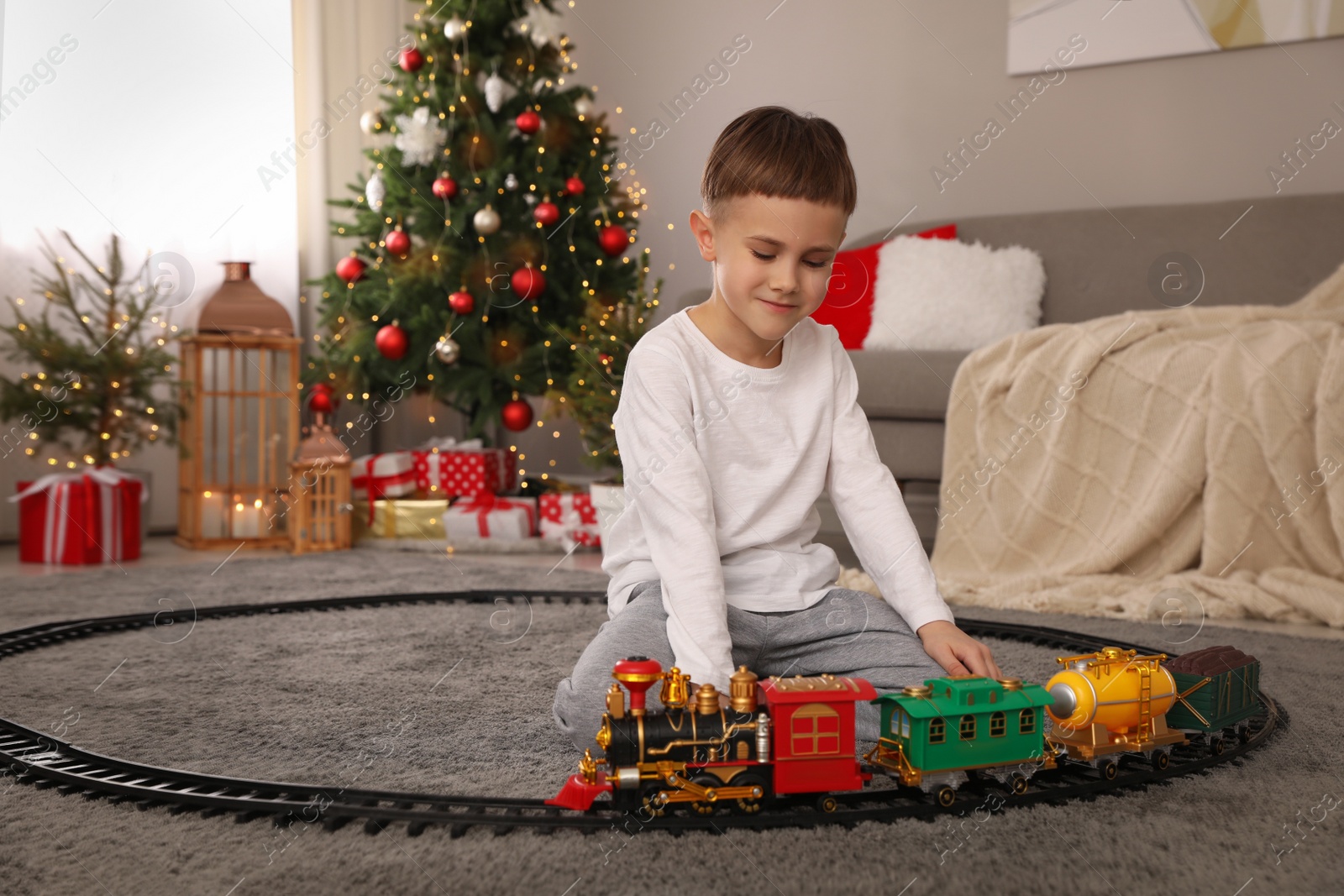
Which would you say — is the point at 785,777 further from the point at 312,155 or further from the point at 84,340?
the point at 312,155

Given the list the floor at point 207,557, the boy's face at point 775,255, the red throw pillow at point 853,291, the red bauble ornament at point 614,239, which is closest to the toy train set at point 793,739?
the boy's face at point 775,255

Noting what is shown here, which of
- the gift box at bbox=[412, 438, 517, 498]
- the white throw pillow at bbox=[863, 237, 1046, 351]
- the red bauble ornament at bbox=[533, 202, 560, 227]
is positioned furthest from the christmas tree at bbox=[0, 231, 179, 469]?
the white throw pillow at bbox=[863, 237, 1046, 351]

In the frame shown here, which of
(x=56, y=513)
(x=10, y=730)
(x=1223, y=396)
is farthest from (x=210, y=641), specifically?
(x=1223, y=396)

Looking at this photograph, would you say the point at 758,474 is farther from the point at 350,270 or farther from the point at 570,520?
the point at 350,270

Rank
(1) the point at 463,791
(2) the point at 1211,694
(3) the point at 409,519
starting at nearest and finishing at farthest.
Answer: (1) the point at 463,791, (2) the point at 1211,694, (3) the point at 409,519

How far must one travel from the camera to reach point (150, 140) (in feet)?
13.4

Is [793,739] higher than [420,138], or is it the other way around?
[420,138]

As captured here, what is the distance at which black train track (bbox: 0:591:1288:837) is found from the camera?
1.07 metres

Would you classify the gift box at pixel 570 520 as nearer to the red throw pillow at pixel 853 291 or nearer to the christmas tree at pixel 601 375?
the christmas tree at pixel 601 375

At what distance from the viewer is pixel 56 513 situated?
3.40 metres

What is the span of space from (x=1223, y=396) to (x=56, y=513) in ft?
10.9

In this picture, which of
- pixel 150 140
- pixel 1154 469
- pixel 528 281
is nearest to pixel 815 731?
pixel 1154 469

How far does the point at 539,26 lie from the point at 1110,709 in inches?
142

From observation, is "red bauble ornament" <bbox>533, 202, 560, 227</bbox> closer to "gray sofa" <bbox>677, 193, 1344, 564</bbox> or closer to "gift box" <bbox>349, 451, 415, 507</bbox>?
"gray sofa" <bbox>677, 193, 1344, 564</bbox>
